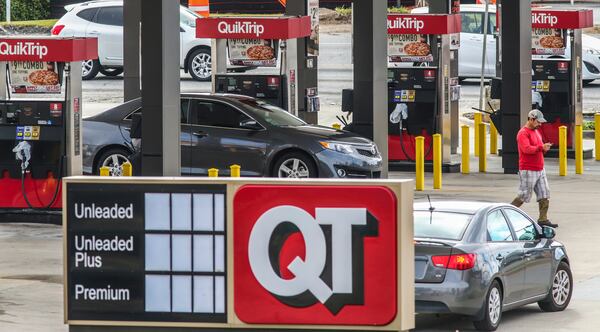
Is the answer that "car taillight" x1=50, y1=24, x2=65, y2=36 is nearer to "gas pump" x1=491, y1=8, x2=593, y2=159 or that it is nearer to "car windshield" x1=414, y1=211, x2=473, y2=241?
"gas pump" x1=491, y1=8, x2=593, y2=159

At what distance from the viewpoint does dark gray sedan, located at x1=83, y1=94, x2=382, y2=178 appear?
2164 centimetres

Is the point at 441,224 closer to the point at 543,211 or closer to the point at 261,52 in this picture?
the point at 543,211

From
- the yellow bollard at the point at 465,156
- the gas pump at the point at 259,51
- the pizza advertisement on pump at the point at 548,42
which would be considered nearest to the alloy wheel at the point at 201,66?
the pizza advertisement on pump at the point at 548,42

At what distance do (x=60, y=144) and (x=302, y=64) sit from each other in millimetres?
6723

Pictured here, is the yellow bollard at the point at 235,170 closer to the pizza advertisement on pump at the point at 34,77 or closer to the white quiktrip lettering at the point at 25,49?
the pizza advertisement on pump at the point at 34,77

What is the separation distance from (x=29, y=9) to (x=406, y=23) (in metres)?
22.1

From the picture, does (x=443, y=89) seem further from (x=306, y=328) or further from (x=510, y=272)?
(x=306, y=328)

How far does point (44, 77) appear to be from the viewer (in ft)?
66.1

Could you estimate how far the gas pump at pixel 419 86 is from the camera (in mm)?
26344

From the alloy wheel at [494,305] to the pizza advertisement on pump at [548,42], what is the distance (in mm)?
15584

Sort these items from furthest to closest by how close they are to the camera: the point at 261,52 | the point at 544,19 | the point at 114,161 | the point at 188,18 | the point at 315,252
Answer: the point at 188,18 → the point at 544,19 → the point at 261,52 → the point at 114,161 → the point at 315,252

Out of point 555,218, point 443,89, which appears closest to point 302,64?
point 443,89

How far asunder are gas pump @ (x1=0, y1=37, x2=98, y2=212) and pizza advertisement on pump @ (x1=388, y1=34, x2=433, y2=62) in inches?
314

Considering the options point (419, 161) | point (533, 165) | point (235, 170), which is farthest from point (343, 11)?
point (235, 170)
